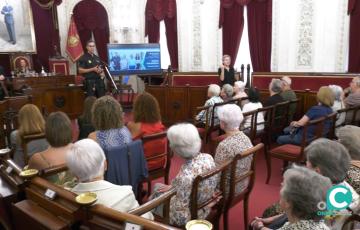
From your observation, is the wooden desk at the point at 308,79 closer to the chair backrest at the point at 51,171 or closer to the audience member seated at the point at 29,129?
the audience member seated at the point at 29,129

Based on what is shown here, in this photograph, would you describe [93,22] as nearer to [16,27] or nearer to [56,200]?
[16,27]

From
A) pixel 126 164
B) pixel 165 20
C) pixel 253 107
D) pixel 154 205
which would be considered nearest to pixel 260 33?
pixel 165 20

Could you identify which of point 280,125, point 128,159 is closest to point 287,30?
point 280,125

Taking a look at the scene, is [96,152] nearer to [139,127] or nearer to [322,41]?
[139,127]

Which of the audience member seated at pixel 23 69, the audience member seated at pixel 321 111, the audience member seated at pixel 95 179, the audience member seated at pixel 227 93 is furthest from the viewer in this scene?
the audience member seated at pixel 23 69

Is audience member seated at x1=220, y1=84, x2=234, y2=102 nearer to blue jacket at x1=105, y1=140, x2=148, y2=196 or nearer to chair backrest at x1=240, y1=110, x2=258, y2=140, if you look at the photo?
chair backrest at x1=240, y1=110, x2=258, y2=140

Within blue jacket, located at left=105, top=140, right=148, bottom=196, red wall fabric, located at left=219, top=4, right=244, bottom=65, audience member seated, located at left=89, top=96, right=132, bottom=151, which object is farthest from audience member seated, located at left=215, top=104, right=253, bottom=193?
red wall fabric, located at left=219, top=4, right=244, bottom=65

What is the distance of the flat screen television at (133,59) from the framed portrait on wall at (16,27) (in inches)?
114

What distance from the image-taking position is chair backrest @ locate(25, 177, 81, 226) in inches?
54.2

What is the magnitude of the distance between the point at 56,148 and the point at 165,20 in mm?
6694

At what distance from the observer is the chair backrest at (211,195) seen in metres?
1.79

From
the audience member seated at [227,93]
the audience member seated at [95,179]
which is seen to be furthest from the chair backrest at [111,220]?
the audience member seated at [227,93]

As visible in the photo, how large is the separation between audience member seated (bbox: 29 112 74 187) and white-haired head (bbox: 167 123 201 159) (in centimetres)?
73

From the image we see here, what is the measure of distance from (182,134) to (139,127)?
101cm
